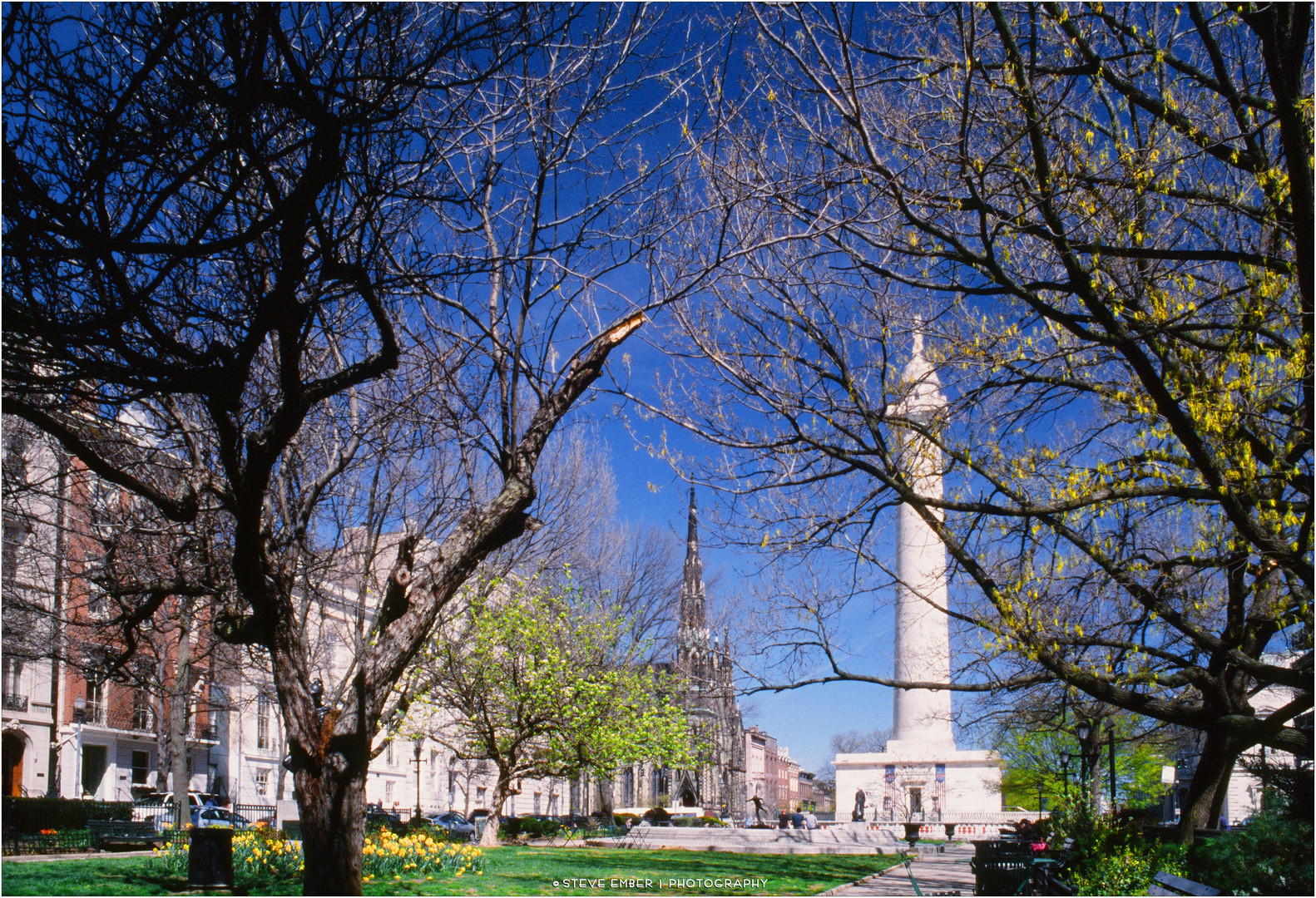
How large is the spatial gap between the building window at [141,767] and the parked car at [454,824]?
456 inches

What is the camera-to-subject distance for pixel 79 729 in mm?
33250

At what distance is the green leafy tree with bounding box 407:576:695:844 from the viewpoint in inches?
893

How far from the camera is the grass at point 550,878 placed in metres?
11.4

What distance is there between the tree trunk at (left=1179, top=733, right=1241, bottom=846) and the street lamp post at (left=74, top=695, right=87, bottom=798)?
3304 cm

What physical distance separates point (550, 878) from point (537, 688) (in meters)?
8.01

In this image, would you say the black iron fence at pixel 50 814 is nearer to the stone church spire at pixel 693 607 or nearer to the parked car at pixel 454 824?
the parked car at pixel 454 824

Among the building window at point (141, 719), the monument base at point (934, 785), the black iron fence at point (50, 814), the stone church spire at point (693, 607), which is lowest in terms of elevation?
the monument base at point (934, 785)

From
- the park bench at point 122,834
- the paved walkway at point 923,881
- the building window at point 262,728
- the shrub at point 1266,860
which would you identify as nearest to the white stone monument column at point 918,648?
the paved walkway at point 923,881

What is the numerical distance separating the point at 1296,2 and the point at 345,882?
894 cm

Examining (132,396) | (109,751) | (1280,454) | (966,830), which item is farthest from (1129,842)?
(109,751)

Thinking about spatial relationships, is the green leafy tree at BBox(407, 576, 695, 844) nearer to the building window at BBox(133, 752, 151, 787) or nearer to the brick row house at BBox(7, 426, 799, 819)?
the brick row house at BBox(7, 426, 799, 819)

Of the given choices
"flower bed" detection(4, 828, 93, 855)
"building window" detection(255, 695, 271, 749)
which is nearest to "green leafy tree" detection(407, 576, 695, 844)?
"flower bed" detection(4, 828, 93, 855)

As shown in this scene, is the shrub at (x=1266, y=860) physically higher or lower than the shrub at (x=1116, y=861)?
higher

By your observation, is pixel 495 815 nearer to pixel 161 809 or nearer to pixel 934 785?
pixel 161 809
